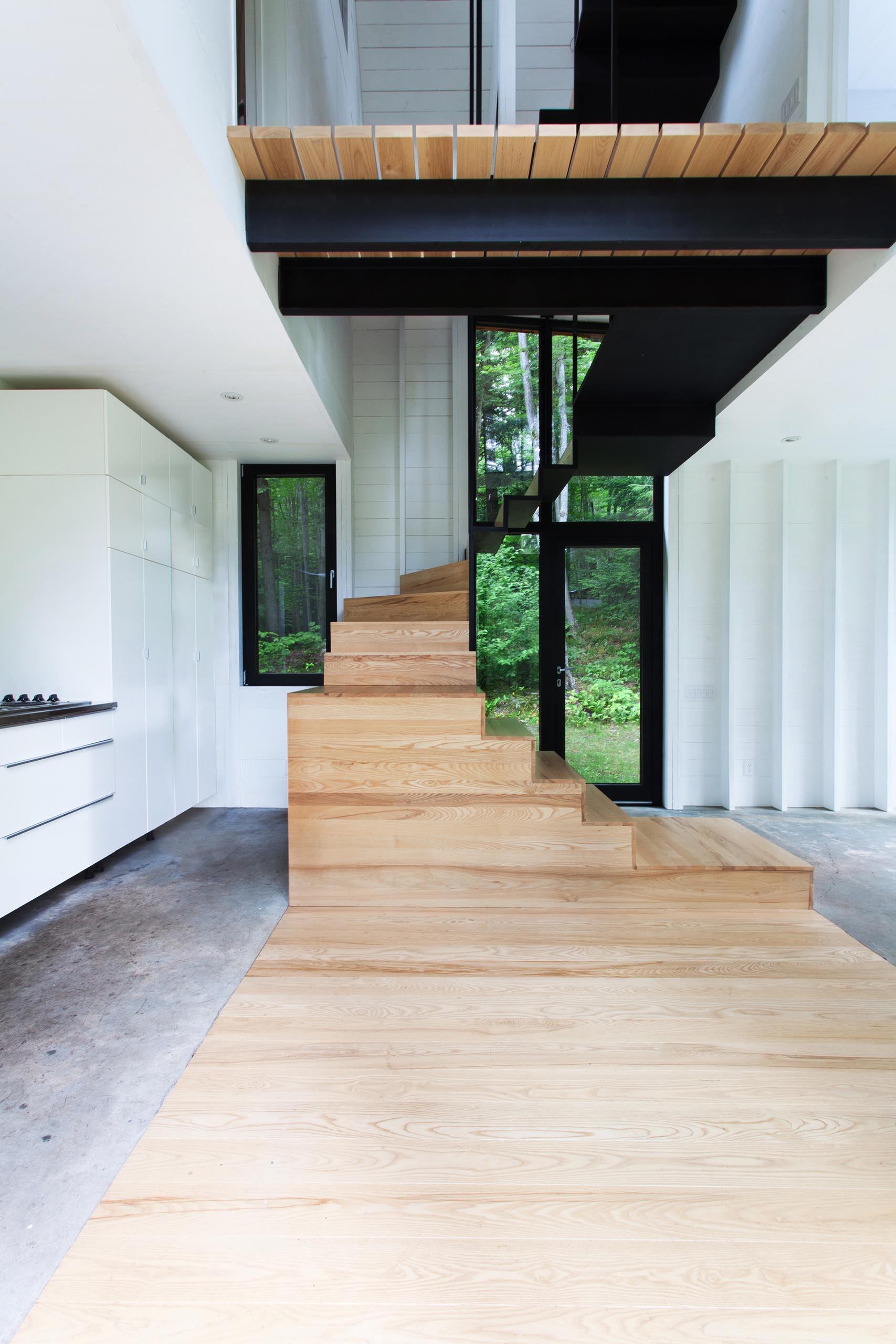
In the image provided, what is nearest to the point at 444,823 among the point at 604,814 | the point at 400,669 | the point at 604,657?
the point at 604,814

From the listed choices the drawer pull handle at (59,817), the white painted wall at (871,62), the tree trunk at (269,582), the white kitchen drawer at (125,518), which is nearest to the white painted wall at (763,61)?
the white painted wall at (871,62)

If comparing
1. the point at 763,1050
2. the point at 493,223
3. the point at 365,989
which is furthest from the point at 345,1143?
the point at 493,223

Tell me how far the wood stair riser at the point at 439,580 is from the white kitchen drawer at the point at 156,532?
5.31ft

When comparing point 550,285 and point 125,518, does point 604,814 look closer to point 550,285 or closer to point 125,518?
point 550,285

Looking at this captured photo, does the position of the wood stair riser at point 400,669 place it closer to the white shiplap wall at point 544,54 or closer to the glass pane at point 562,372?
the glass pane at point 562,372

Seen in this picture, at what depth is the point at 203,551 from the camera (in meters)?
4.67

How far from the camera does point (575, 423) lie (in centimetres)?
364

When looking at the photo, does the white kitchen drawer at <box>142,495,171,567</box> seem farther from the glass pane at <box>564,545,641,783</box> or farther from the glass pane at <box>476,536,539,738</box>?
the glass pane at <box>564,545,641,783</box>

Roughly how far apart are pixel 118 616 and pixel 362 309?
191 centimetres

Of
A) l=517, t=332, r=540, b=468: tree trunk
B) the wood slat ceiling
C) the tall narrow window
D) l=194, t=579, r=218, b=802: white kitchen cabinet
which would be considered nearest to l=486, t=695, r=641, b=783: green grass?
the tall narrow window

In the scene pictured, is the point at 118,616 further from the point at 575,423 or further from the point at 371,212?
the point at 575,423

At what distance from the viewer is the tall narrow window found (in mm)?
5047

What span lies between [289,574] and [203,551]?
0.65 m

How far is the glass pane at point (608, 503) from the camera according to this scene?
506 cm
